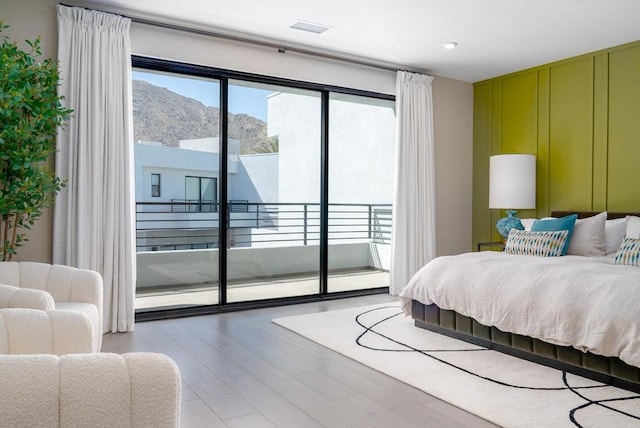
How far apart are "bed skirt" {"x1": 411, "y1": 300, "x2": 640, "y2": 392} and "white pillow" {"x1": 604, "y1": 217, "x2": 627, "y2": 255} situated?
5.21 feet

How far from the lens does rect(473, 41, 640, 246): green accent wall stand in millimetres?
4938

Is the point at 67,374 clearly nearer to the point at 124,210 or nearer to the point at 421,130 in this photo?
the point at 124,210

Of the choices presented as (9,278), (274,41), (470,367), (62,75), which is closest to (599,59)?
(274,41)

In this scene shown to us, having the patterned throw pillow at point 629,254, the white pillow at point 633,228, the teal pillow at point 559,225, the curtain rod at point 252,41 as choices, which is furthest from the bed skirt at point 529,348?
the curtain rod at point 252,41

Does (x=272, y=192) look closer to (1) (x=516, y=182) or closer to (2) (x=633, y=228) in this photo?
(1) (x=516, y=182)

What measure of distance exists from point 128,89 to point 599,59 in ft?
14.9

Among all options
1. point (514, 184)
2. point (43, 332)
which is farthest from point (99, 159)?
point (514, 184)

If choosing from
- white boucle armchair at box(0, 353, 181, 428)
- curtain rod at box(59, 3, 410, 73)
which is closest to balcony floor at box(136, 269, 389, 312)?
curtain rod at box(59, 3, 410, 73)

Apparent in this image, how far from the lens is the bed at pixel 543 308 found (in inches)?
110

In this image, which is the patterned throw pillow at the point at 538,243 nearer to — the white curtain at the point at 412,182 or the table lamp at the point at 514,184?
the table lamp at the point at 514,184

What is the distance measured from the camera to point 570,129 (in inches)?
213

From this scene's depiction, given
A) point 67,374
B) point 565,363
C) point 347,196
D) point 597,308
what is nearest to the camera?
point 67,374

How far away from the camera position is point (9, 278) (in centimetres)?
289

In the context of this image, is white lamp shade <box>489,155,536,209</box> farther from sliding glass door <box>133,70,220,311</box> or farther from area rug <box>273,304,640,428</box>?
sliding glass door <box>133,70,220,311</box>
